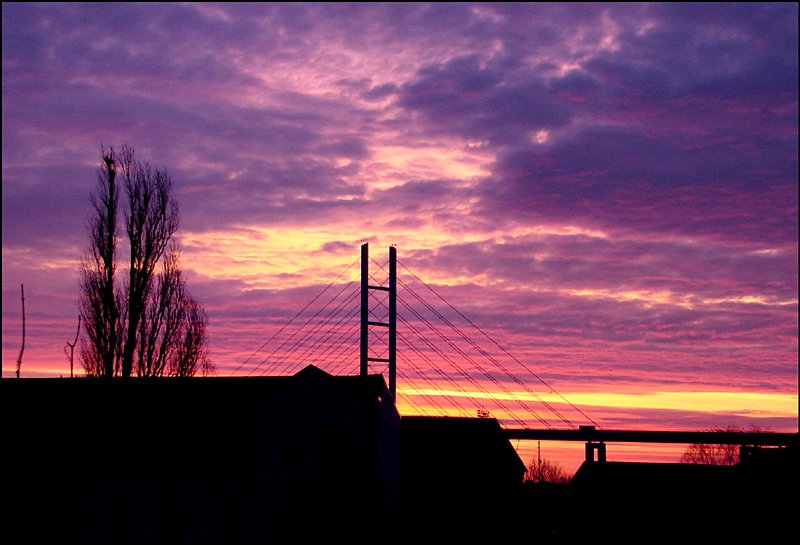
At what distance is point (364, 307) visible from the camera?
5381 cm

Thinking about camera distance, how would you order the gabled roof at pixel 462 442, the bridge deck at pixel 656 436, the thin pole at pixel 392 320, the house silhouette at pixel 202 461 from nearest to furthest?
the house silhouette at pixel 202 461 → the thin pole at pixel 392 320 → the gabled roof at pixel 462 442 → the bridge deck at pixel 656 436

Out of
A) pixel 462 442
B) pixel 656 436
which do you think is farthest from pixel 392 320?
pixel 656 436

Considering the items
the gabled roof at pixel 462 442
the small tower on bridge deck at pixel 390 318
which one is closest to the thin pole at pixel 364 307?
the small tower on bridge deck at pixel 390 318

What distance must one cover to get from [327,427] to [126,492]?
29.2 feet

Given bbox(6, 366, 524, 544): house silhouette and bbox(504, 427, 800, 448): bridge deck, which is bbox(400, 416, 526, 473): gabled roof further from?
bbox(6, 366, 524, 544): house silhouette

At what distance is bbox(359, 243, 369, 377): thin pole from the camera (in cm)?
5162

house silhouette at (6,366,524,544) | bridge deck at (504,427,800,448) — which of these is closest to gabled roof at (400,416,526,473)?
bridge deck at (504,427,800,448)

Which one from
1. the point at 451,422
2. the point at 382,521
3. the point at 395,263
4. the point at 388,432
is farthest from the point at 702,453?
the point at 382,521

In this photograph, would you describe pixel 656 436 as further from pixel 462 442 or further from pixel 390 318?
pixel 390 318

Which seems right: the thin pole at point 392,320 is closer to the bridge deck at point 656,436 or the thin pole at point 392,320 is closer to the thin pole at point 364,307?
the thin pole at point 364,307

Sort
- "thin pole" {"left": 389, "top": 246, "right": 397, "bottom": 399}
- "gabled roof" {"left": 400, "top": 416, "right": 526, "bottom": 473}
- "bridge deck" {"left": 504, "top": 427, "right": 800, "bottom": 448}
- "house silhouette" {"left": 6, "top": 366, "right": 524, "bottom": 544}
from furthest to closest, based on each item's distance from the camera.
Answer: "bridge deck" {"left": 504, "top": 427, "right": 800, "bottom": 448} < "gabled roof" {"left": 400, "top": 416, "right": 526, "bottom": 473} < "thin pole" {"left": 389, "top": 246, "right": 397, "bottom": 399} < "house silhouette" {"left": 6, "top": 366, "right": 524, "bottom": 544}

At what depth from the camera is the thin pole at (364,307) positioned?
5162 centimetres

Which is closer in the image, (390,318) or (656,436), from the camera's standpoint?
(390,318)

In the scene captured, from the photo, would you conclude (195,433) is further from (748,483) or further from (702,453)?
(702,453)
